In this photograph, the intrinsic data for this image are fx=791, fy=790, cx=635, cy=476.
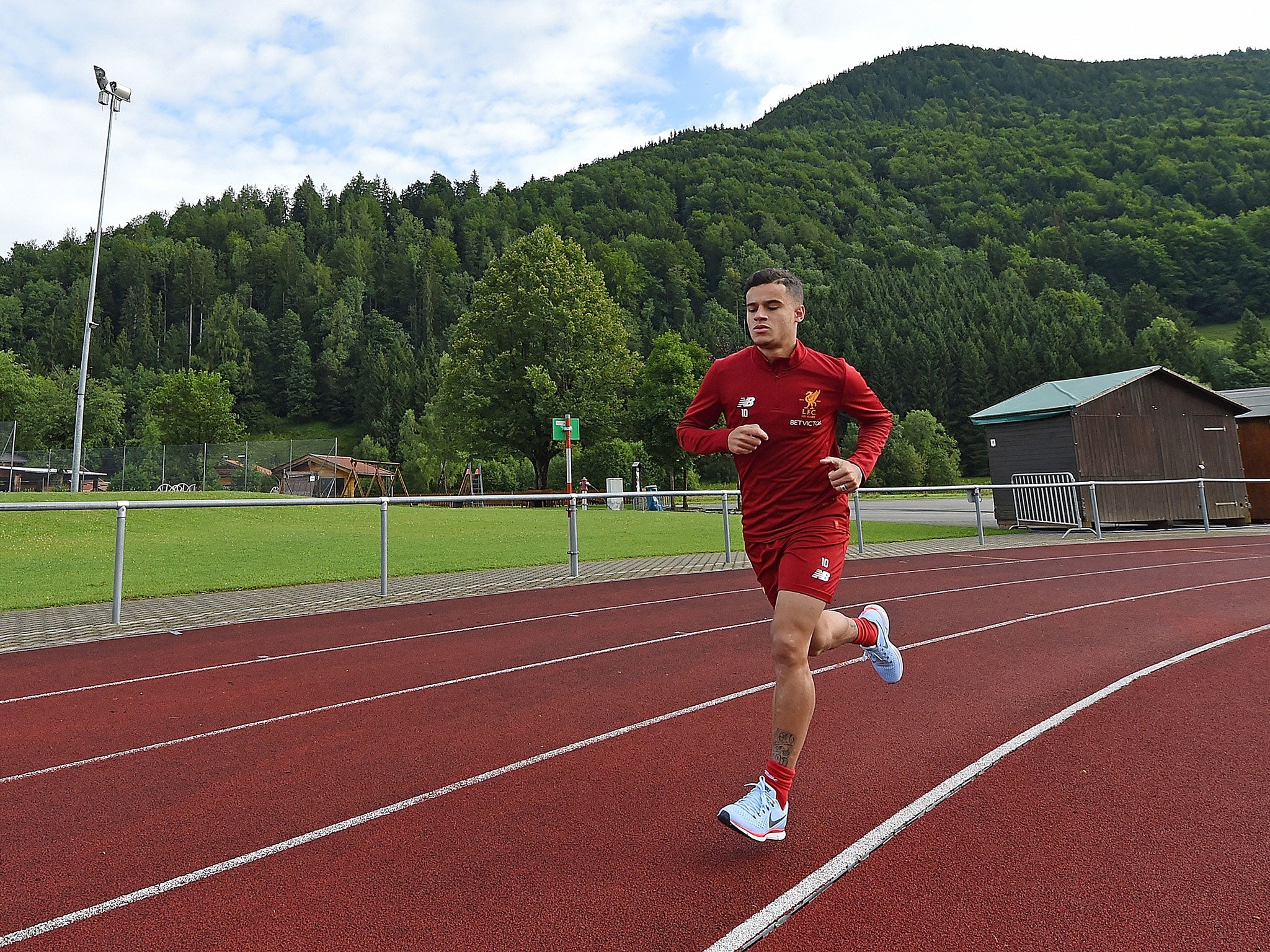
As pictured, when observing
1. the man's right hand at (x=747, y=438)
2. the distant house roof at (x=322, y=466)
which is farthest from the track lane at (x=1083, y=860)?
the distant house roof at (x=322, y=466)

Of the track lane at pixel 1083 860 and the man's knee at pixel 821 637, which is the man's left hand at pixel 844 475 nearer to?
the man's knee at pixel 821 637

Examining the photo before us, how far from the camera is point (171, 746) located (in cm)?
421

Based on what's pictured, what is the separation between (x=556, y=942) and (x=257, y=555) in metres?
14.1

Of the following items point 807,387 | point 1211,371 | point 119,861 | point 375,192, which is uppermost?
point 375,192

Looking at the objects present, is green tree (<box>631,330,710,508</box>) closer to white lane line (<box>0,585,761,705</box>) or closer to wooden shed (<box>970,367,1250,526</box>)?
wooden shed (<box>970,367,1250,526</box>)

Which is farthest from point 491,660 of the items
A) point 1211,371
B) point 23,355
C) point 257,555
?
point 23,355

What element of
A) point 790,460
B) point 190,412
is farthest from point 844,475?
point 190,412

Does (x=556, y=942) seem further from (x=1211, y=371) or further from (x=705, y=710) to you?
(x=1211, y=371)

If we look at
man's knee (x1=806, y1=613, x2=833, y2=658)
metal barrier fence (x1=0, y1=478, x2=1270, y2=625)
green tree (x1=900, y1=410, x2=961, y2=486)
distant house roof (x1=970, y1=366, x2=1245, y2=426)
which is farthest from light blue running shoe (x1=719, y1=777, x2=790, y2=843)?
green tree (x1=900, y1=410, x2=961, y2=486)

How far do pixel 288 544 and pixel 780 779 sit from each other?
15.8m

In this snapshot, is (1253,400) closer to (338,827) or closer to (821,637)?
(821,637)

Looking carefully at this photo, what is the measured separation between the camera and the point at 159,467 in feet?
121

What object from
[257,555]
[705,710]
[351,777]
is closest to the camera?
[351,777]

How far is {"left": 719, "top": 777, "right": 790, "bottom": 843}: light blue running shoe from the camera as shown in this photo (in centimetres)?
275
